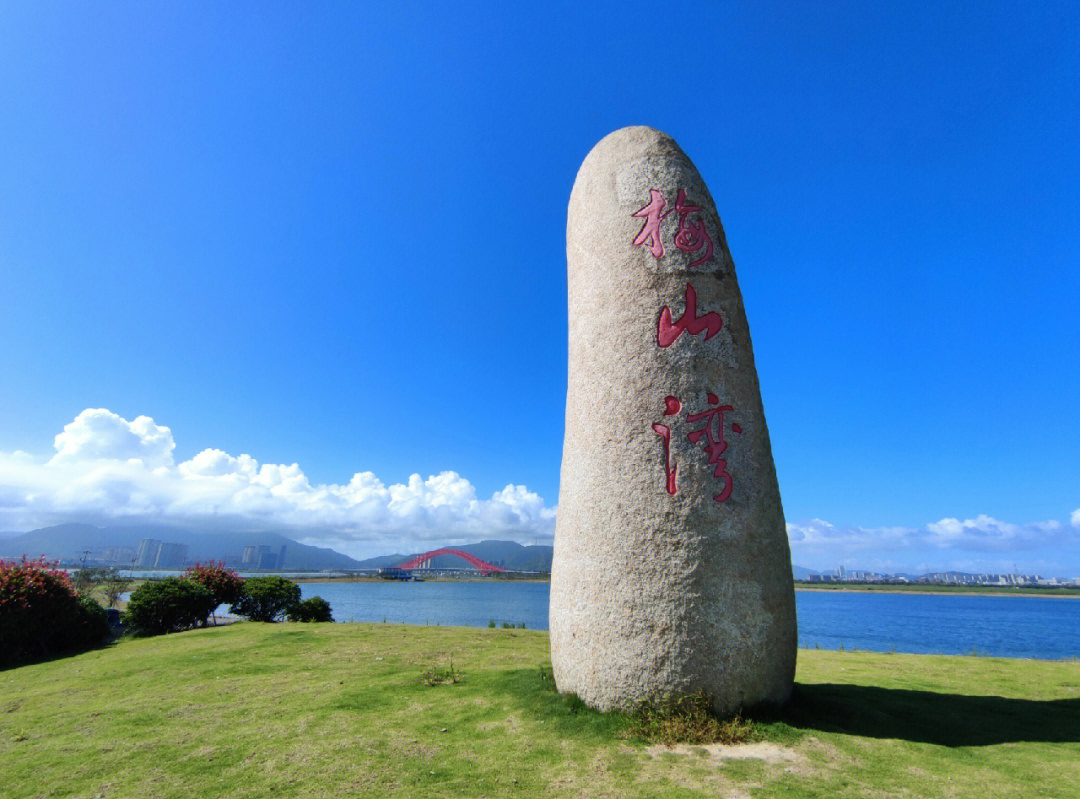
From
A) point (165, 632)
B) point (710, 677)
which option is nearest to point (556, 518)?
point (710, 677)

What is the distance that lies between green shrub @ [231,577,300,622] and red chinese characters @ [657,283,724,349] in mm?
16567

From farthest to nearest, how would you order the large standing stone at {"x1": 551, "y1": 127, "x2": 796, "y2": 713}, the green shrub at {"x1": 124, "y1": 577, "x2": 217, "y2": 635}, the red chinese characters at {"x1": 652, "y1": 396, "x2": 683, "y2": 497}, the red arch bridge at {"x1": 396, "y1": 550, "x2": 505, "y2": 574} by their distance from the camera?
1. the red arch bridge at {"x1": 396, "y1": 550, "x2": 505, "y2": 574}
2. the green shrub at {"x1": 124, "y1": 577, "x2": 217, "y2": 635}
3. the red chinese characters at {"x1": 652, "y1": 396, "x2": 683, "y2": 497}
4. the large standing stone at {"x1": 551, "y1": 127, "x2": 796, "y2": 713}

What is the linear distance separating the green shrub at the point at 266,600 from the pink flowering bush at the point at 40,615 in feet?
12.9

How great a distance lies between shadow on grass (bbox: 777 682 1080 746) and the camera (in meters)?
6.72

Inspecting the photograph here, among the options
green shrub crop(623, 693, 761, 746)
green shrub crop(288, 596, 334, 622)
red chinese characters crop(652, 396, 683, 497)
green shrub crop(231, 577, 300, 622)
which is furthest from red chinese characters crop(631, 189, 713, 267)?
green shrub crop(231, 577, 300, 622)

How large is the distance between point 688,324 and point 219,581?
18233 millimetres

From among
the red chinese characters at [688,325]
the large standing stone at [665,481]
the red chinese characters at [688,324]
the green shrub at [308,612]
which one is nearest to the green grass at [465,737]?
the large standing stone at [665,481]

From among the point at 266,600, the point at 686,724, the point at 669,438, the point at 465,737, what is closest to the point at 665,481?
the point at 669,438

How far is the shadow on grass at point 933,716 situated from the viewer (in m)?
6.72

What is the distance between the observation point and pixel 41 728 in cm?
725

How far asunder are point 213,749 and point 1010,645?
122 feet

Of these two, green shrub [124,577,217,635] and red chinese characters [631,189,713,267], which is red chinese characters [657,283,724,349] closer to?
red chinese characters [631,189,713,267]

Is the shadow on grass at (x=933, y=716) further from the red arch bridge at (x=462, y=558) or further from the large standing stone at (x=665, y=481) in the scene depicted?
the red arch bridge at (x=462, y=558)

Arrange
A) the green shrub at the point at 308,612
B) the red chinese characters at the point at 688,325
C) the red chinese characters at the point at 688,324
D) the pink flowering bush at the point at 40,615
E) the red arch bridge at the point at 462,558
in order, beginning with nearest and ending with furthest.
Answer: the red chinese characters at the point at 688,325 → the red chinese characters at the point at 688,324 → the pink flowering bush at the point at 40,615 → the green shrub at the point at 308,612 → the red arch bridge at the point at 462,558
